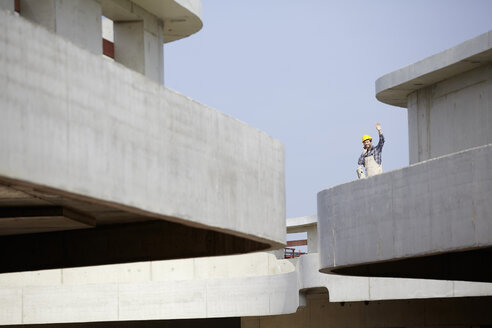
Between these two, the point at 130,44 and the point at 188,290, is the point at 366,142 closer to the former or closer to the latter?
the point at 130,44

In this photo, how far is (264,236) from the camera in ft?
43.2

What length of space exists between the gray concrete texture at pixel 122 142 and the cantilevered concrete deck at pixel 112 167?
13mm

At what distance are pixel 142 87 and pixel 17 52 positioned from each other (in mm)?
2098

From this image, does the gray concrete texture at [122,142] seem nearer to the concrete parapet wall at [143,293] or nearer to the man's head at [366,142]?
the man's head at [366,142]

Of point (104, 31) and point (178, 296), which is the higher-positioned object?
point (104, 31)

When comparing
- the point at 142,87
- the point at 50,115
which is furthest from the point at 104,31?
the point at 50,115

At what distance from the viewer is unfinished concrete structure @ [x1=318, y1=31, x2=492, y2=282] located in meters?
13.9

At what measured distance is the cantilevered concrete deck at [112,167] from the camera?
29.3ft

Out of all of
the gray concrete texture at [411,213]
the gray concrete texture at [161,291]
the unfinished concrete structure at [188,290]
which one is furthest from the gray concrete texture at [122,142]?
the gray concrete texture at [161,291]

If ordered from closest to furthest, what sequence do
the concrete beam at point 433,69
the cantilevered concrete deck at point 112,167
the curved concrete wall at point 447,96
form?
1. the cantilevered concrete deck at point 112,167
2. the concrete beam at point 433,69
3. the curved concrete wall at point 447,96

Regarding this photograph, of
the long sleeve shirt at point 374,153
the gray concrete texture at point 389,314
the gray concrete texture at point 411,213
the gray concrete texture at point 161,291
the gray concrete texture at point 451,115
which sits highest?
the gray concrete texture at point 451,115

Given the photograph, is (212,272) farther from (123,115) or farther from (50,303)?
(123,115)

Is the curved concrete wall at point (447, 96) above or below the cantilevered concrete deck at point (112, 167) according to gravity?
above

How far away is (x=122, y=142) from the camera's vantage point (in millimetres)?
10180
